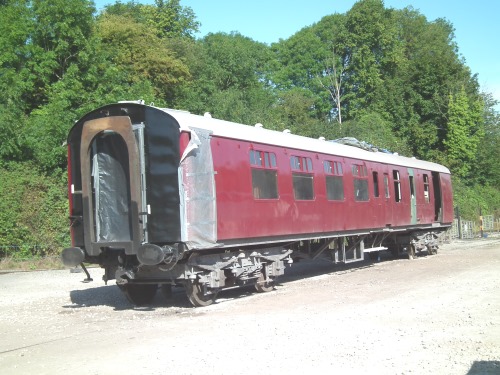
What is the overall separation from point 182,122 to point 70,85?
1841 cm

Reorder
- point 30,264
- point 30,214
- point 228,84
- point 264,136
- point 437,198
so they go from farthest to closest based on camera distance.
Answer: point 228,84
point 437,198
point 30,214
point 30,264
point 264,136

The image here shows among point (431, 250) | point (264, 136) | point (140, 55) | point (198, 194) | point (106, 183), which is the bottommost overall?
point (431, 250)

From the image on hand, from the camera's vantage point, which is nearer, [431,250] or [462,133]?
[431,250]

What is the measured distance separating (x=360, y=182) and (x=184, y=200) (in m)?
8.46

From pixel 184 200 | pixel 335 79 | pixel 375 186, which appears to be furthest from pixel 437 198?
pixel 335 79

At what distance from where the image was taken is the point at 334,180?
1619cm

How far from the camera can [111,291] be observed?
48.1 feet

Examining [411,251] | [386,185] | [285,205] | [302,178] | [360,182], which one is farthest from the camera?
[411,251]

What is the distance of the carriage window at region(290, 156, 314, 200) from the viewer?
14219 mm

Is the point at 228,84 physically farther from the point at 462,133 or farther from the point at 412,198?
the point at 412,198

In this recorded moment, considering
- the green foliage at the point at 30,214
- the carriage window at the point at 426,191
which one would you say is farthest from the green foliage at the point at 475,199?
the green foliage at the point at 30,214

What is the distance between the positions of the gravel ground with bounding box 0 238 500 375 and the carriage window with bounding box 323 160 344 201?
2375 millimetres

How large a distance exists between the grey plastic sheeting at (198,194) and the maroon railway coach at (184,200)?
0.7 inches

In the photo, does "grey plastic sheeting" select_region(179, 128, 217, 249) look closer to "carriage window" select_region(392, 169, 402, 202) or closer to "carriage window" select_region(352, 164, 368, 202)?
"carriage window" select_region(352, 164, 368, 202)
